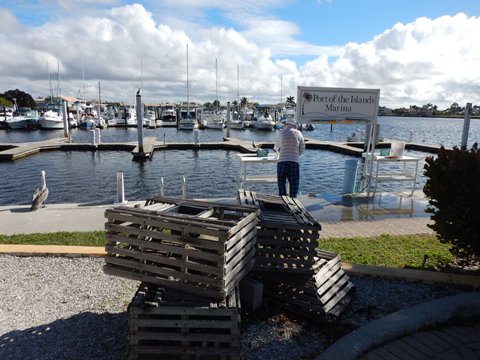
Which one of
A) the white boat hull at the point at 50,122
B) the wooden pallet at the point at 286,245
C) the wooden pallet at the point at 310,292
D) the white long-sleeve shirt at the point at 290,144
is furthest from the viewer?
the white boat hull at the point at 50,122

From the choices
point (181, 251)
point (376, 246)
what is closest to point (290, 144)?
point (376, 246)

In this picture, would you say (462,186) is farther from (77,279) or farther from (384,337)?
(77,279)

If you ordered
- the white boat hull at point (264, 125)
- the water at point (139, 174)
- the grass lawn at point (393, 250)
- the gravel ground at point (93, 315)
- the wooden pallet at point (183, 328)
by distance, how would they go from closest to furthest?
the wooden pallet at point (183, 328) < the gravel ground at point (93, 315) < the grass lawn at point (393, 250) < the water at point (139, 174) < the white boat hull at point (264, 125)

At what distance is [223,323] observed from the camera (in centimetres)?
332

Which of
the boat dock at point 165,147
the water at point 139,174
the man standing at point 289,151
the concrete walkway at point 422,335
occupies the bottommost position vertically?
the water at point 139,174

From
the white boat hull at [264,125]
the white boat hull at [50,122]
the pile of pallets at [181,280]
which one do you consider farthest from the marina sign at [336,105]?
the white boat hull at [50,122]

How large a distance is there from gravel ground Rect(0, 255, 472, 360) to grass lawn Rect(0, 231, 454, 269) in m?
0.73

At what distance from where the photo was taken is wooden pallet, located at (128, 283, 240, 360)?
10.8 feet

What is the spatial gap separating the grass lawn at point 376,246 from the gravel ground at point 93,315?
28.8 inches

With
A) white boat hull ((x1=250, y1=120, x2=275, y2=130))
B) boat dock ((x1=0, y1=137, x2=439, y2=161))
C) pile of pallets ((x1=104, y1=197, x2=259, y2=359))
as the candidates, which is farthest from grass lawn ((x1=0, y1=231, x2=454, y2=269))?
white boat hull ((x1=250, y1=120, x2=275, y2=130))

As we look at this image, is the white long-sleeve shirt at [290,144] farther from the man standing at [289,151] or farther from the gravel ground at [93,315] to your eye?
the gravel ground at [93,315]

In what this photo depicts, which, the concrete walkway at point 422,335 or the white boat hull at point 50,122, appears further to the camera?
the white boat hull at point 50,122

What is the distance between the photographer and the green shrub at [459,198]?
15.9 feet

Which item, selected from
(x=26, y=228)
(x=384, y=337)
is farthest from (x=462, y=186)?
(x=26, y=228)
